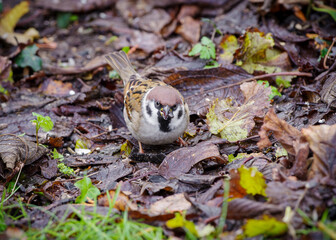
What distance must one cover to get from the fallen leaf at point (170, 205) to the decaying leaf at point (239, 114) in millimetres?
1080

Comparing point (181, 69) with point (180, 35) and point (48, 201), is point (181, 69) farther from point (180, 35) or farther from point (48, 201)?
point (48, 201)

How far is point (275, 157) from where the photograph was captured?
3.30 metres

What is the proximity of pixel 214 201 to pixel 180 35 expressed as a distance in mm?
3780

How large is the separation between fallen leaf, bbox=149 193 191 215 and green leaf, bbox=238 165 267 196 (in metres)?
0.44

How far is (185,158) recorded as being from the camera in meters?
3.36

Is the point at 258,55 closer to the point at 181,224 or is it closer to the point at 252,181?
the point at 252,181

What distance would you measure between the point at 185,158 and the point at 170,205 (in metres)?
0.71

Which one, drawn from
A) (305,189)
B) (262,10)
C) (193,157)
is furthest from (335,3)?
(305,189)

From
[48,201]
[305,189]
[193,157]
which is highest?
[305,189]

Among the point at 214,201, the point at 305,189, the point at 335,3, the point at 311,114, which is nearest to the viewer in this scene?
the point at 305,189

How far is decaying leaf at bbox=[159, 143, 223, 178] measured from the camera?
3.26m

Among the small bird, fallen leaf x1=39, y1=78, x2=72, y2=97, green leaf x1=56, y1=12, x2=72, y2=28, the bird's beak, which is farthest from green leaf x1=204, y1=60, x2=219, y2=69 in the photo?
green leaf x1=56, y1=12, x2=72, y2=28

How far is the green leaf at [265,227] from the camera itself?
2145 mm

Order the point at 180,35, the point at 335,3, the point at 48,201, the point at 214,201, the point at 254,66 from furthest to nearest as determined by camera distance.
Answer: the point at 180,35, the point at 335,3, the point at 254,66, the point at 48,201, the point at 214,201
